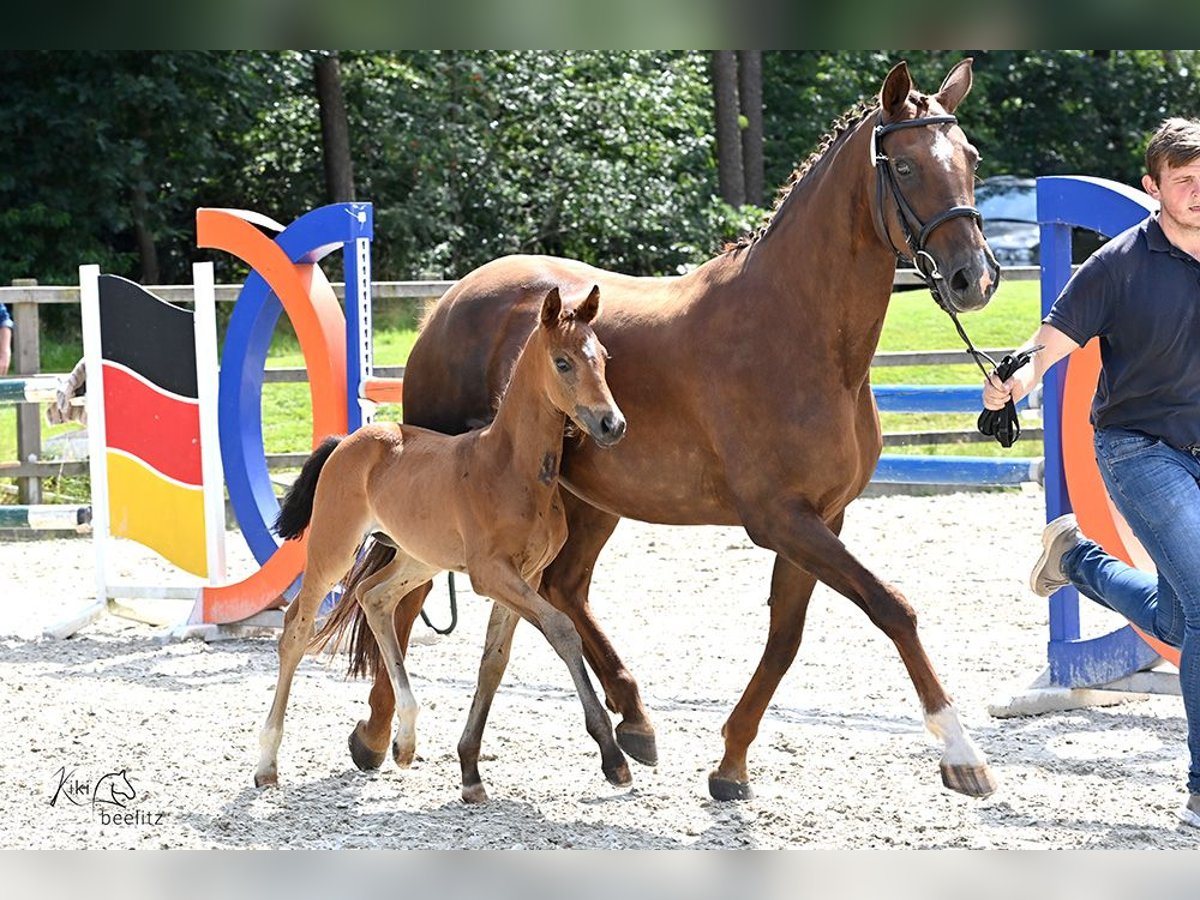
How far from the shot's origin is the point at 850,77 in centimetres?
2338

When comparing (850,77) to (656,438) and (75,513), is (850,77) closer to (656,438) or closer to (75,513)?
(75,513)

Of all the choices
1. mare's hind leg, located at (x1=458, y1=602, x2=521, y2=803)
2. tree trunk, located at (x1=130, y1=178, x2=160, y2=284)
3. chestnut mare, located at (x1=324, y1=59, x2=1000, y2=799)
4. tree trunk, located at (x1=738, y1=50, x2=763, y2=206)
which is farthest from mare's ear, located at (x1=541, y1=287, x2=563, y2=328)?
tree trunk, located at (x1=738, y1=50, x2=763, y2=206)

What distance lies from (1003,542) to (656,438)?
4827 mm

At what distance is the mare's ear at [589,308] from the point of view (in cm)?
420

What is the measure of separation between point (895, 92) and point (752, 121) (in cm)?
1763

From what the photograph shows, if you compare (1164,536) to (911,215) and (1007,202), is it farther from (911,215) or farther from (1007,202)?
(1007,202)

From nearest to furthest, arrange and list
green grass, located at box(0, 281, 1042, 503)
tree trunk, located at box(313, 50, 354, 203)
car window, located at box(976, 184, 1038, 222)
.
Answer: green grass, located at box(0, 281, 1042, 503), tree trunk, located at box(313, 50, 354, 203), car window, located at box(976, 184, 1038, 222)

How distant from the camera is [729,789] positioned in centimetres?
455

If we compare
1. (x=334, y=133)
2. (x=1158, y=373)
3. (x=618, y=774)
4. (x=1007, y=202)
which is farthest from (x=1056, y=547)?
(x=1007, y=202)

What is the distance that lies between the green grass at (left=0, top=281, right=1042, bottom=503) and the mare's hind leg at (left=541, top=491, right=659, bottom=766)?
6.26 m

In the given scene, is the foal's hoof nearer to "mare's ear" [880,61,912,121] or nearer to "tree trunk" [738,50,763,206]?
"mare's ear" [880,61,912,121]

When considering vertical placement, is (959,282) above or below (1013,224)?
below

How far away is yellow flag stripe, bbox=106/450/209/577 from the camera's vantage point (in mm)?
7250

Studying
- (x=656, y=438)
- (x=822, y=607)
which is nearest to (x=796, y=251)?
(x=656, y=438)
